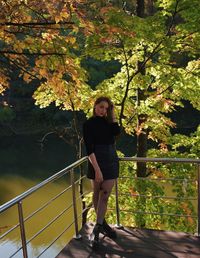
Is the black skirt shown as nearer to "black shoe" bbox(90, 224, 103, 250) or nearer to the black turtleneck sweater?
the black turtleneck sweater

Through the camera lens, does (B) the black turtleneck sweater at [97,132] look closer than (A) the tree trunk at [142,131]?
Yes

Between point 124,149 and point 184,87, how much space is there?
59.2ft

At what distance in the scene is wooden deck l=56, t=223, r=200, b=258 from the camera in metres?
4.43

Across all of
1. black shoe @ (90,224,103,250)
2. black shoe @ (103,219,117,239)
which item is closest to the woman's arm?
black shoe @ (90,224,103,250)

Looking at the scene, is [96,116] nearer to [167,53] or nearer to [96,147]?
[96,147]

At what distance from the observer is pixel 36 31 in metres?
5.05

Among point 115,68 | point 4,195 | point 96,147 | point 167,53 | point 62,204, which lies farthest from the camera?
point 115,68

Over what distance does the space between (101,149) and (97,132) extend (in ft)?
0.69

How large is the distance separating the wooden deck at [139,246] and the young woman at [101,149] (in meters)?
0.20

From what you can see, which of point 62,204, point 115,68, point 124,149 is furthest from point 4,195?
point 115,68

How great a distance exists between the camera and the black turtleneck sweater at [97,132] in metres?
4.46

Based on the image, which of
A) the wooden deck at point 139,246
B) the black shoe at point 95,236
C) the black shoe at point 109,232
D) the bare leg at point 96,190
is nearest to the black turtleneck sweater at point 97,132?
the bare leg at point 96,190

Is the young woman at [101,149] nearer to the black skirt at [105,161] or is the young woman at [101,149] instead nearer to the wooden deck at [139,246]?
the black skirt at [105,161]

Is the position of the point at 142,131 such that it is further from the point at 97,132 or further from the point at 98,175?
the point at 98,175
